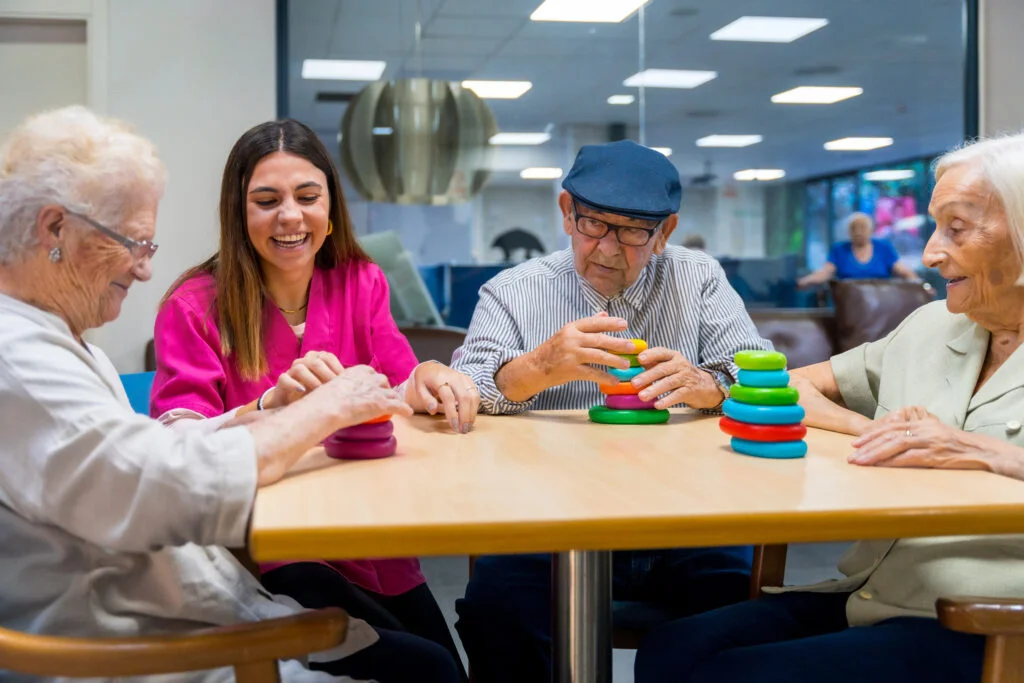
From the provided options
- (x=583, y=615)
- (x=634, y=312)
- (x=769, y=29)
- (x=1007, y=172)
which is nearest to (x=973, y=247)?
(x=1007, y=172)

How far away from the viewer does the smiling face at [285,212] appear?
2.12 meters

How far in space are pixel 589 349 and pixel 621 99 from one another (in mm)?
3536

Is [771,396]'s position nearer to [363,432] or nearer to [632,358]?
[632,358]

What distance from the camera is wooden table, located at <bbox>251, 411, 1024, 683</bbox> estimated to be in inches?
44.4

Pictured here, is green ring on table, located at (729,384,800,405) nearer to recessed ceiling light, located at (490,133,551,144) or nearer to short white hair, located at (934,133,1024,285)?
short white hair, located at (934,133,1024,285)

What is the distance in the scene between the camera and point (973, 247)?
1772 millimetres

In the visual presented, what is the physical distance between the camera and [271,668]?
1184 millimetres

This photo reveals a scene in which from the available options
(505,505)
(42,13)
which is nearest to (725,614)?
(505,505)

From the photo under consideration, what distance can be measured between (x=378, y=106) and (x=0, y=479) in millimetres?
3889

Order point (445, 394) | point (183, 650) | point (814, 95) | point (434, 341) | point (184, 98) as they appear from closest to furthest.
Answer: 1. point (183, 650)
2. point (445, 394)
3. point (434, 341)
4. point (184, 98)
5. point (814, 95)

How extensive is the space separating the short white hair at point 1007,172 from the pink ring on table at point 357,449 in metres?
1.16

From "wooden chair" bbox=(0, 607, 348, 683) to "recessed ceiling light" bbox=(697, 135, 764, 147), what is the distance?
14.6 ft

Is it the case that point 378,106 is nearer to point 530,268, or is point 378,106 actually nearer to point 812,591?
point 530,268

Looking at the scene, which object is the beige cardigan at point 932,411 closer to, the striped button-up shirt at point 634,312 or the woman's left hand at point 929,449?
the woman's left hand at point 929,449
